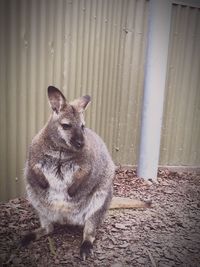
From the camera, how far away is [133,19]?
452 centimetres

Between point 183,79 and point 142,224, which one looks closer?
point 142,224

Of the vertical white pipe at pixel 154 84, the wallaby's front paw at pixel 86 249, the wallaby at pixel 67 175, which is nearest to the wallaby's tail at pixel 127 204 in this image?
the wallaby at pixel 67 175

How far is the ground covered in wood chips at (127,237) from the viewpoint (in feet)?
9.52

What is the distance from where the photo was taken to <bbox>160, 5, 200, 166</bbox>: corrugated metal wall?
4895mm

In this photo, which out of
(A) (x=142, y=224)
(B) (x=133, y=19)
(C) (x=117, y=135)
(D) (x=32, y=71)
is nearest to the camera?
(A) (x=142, y=224)

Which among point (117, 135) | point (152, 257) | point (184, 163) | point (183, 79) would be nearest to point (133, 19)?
point (183, 79)

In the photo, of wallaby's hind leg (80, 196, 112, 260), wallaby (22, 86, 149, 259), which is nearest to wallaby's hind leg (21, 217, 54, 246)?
wallaby (22, 86, 149, 259)

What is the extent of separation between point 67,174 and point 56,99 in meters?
0.64

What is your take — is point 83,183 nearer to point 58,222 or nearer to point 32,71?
point 58,222

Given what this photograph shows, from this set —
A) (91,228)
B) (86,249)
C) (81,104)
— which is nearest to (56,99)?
(81,104)

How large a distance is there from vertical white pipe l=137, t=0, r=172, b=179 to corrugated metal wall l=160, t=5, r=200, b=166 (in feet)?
2.02

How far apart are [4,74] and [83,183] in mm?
1467

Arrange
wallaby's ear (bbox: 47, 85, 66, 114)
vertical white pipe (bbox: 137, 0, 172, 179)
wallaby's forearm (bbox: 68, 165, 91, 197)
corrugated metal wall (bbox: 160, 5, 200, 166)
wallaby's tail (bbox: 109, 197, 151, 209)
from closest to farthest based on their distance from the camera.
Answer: wallaby's ear (bbox: 47, 85, 66, 114), wallaby's forearm (bbox: 68, 165, 91, 197), wallaby's tail (bbox: 109, 197, 151, 209), vertical white pipe (bbox: 137, 0, 172, 179), corrugated metal wall (bbox: 160, 5, 200, 166)

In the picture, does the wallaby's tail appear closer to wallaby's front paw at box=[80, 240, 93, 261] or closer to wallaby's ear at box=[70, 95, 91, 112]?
wallaby's front paw at box=[80, 240, 93, 261]
